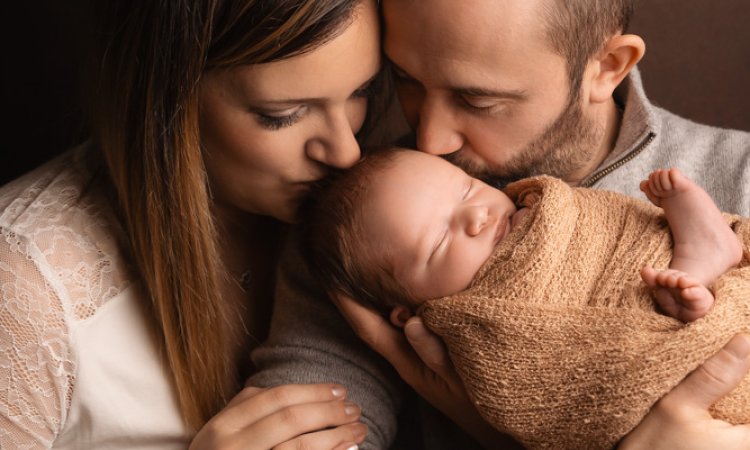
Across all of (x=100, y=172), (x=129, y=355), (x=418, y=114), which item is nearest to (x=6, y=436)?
(x=129, y=355)

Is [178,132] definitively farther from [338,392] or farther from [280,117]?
[338,392]

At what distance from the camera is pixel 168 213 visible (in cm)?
132

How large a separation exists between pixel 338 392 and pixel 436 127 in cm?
53

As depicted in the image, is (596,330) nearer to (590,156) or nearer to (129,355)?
(590,156)

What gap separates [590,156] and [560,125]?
168 millimetres

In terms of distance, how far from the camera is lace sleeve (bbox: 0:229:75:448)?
4.03 ft

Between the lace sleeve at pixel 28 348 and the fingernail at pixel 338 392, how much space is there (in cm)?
47

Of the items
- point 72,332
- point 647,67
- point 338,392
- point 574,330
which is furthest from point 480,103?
point 72,332

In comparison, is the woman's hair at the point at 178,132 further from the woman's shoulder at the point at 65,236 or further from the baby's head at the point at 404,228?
the baby's head at the point at 404,228

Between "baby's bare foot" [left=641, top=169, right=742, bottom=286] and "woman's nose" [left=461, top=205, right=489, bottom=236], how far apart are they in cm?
29

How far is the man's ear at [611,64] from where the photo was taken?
4.64 ft

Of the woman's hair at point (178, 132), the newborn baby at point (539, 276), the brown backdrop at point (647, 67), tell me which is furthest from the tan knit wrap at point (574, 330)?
the brown backdrop at point (647, 67)

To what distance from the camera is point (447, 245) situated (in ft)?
3.97

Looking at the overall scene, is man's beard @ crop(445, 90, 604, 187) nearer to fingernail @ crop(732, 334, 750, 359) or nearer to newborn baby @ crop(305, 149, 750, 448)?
newborn baby @ crop(305, 149, 750, 448)
